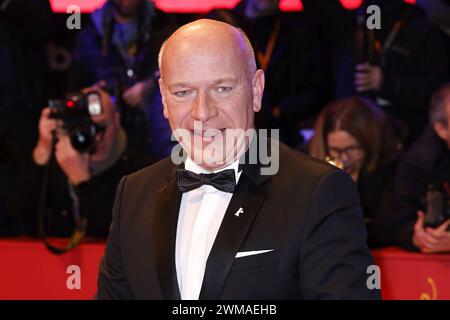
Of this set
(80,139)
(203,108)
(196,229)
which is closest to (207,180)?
(196,229)

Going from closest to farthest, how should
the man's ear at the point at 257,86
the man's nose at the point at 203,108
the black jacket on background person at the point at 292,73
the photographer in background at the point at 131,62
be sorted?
the man's nose at the point at 203,108
the man's ear at the point at 257,86
the photographer in background at the point at 131,62
the black jacket on background person at the point at 292,73

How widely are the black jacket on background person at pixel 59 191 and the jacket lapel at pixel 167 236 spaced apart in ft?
6.82

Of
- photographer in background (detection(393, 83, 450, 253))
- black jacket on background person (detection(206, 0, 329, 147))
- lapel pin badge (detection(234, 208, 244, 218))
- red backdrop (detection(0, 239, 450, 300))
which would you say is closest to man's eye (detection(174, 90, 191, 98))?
lapel pin badge (detection(234, 208, 244, 218))

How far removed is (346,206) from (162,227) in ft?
1.87

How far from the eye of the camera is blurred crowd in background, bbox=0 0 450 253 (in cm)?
483

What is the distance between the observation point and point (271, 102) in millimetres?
5547

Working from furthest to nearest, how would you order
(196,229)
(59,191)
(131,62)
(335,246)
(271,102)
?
(271,102) → (131,62) → (59,191) → (196,229) → (335,246)

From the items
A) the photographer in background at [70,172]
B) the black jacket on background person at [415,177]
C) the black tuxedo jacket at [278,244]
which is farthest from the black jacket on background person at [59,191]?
the black tuxedo jacket at [278,244]

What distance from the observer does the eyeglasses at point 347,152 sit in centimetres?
498

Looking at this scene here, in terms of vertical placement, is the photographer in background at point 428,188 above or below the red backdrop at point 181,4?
below

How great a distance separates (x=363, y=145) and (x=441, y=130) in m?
0.43

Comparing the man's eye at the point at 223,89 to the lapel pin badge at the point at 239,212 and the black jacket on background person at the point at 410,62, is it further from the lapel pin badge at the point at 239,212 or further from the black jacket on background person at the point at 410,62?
the black jacket on background person at the point at 410,62

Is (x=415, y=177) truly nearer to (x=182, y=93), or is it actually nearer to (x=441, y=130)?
(x=441, y=130)

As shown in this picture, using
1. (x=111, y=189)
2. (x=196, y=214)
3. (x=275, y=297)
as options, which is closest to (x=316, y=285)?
(x=275, y=297)
